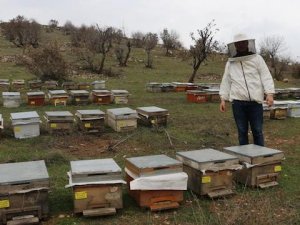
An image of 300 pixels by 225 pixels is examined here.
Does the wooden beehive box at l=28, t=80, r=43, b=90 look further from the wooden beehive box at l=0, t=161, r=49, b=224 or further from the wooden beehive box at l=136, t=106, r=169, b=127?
the wooden beehive box at l=0, t=161, r=49, b=224

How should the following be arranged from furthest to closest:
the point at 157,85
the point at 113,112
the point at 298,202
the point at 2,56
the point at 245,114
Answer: the point at 2,56, the point at 157,85, the point at 113,112, the point at 245,114, the point at 298,202

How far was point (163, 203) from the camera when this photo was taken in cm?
453

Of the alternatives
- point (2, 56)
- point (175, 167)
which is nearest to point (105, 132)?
point (175, 167)

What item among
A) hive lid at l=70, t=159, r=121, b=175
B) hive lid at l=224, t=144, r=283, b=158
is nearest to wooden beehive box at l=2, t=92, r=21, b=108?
hive lid at l=70, t=159, r=121, b=175

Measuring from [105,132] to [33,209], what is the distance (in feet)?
16.2

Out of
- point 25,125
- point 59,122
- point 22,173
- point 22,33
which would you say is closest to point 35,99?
point 59,122

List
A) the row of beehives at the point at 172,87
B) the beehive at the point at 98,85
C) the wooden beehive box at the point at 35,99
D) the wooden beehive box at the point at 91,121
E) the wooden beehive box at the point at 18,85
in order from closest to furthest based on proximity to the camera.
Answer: the wooden beehive box at the point at 91,121
the wooden beehive box at the point at 35,99
the beehive at the point at 98,85
the wooden beehive box at the point at 18,85
the row of beehives at the point at 172,87

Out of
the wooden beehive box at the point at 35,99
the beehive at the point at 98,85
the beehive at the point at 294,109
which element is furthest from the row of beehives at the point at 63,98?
the beehive at the point at 294,109

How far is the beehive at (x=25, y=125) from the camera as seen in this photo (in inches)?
320

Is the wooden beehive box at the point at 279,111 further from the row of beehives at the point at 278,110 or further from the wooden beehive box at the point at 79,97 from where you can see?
the wooden beehive box at the point at 79,97

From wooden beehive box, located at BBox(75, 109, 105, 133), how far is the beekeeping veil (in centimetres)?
389

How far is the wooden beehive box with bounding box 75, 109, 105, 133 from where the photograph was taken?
8675 millimetres

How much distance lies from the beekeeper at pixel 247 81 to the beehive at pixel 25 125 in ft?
14.2

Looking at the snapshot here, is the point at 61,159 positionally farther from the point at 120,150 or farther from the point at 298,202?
the point at 298,202
